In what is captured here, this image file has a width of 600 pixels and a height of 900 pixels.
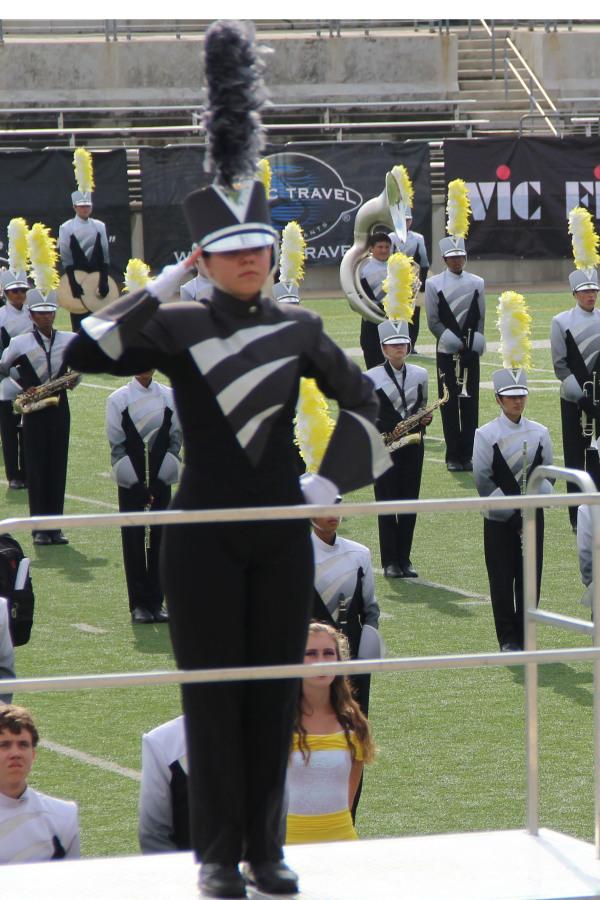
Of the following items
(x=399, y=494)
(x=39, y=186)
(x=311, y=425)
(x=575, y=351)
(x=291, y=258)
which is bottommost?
(x=399, y=494)

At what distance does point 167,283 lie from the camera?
127 inches

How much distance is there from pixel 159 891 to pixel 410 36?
972 inches

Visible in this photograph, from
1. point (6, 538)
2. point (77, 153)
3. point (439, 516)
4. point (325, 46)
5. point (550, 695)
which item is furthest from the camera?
point (325, 46)

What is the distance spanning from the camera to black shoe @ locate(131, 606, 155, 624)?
29.4 feet

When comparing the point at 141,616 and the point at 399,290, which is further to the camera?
the point at 399,290

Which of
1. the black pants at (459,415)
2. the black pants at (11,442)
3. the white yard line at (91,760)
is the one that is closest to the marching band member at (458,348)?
the black pants at (459,415)

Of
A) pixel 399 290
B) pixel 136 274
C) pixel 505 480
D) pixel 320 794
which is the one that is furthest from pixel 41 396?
pixel 320 794

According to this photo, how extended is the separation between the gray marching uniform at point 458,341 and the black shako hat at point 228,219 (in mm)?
9420

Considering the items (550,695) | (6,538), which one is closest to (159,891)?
(6,538)

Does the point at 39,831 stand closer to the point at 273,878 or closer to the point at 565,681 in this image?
the point at 273,878

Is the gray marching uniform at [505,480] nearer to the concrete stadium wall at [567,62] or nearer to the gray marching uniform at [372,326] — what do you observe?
the gray marching uniform at [372,326]

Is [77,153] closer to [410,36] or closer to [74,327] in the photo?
[74,327]

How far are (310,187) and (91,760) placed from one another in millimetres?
15224

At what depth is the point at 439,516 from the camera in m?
11.4
